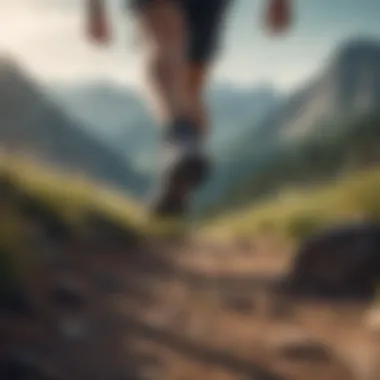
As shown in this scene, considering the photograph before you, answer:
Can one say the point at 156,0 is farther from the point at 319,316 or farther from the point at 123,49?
the point at 319,316

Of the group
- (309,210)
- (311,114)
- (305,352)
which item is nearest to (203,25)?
(311,114)

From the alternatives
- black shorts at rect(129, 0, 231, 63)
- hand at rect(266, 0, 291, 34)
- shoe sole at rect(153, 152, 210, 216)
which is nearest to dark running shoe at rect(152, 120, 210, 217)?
shoe sole at rect(153, 152, 210, 216)

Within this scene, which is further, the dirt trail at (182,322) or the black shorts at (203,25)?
the black shorts at (203,25)

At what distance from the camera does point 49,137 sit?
1513 mm

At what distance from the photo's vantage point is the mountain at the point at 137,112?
150 cm

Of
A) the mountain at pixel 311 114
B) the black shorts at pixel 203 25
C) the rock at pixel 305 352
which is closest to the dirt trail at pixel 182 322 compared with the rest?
the rock at pixel 305 352

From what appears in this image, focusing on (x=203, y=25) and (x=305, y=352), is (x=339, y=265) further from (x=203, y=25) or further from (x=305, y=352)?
(x=203, y=25)

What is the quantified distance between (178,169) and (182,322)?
27cm

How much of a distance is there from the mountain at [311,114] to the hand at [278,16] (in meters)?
0.10

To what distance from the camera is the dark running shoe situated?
4.95 ft

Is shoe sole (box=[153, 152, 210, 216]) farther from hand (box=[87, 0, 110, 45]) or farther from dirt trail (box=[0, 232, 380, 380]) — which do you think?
hand (box=[87, 0, 110, 45])

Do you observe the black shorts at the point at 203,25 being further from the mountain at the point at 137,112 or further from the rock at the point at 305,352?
the rock at the point at 305,352

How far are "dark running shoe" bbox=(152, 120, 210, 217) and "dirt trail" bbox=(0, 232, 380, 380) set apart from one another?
0.23ft

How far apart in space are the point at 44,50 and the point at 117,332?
1.70ft
